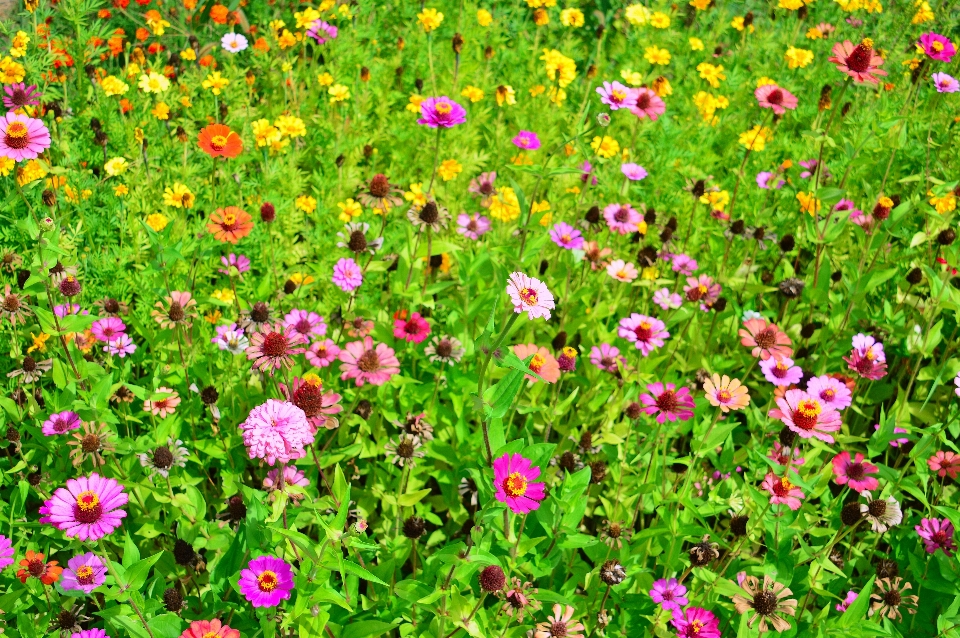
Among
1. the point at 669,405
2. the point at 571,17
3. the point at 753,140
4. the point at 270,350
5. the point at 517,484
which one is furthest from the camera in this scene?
the point at 571,17

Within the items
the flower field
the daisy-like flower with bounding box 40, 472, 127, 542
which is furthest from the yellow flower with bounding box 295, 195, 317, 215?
the daisy-like flower with bounding box 40, 472, 127, 542

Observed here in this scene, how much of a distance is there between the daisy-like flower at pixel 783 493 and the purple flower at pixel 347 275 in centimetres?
140

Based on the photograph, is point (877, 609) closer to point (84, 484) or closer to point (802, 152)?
point (84, 484)

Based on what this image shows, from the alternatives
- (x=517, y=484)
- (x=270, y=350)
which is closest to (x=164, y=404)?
(x=270, y=350)

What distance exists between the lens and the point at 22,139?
6.86 ft

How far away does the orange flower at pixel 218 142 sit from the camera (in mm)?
2602

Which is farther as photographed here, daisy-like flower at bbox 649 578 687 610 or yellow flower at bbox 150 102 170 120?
yellow flower at bbox 150 102 170 120

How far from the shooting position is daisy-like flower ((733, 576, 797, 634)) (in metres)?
1.93

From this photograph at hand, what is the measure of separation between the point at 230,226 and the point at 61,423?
0.79 meters

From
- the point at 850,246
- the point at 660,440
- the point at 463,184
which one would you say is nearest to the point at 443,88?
the point at 463,184

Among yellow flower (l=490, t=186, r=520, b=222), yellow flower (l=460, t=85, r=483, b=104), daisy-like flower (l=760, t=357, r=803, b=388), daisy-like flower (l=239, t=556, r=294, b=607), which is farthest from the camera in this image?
yellow flower (l=460, t=85, r=483, b=104)

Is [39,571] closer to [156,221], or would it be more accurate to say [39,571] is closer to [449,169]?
[156,221]

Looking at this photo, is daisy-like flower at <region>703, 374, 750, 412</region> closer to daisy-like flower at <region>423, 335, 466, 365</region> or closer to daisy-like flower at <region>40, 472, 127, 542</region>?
daisy-like flower at <region>423, 335, 466, 365</region>

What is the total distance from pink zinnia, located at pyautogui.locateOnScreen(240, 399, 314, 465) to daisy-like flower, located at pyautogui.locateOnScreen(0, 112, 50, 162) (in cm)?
110
